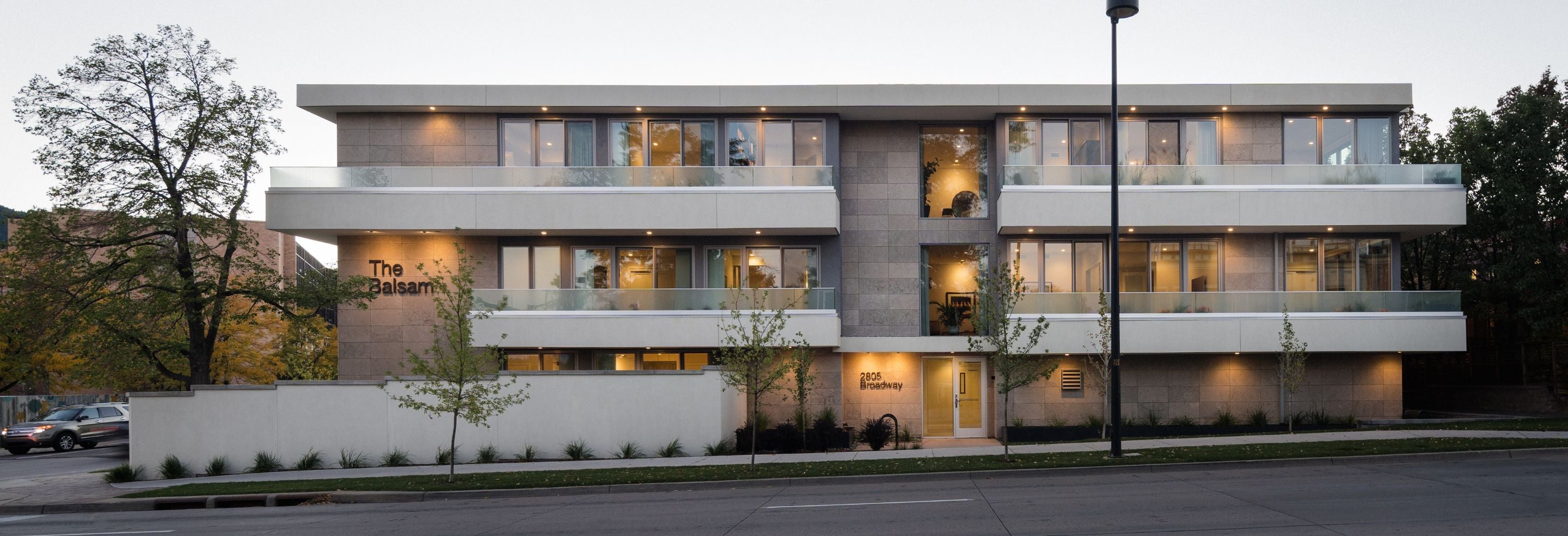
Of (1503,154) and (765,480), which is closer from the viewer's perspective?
(765,480)

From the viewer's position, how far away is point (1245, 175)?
2389 centimetres

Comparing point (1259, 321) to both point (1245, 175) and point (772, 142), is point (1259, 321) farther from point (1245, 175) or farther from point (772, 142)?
point (772, 142)

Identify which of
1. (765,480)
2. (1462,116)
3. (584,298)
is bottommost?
(765,480)

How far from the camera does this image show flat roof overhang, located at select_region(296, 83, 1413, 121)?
2406cm

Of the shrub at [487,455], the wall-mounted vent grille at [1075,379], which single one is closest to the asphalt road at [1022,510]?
the shrub at [487,455]

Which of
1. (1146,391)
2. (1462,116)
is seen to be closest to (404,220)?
(1146,391)

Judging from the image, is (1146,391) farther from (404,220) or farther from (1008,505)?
(404,220)

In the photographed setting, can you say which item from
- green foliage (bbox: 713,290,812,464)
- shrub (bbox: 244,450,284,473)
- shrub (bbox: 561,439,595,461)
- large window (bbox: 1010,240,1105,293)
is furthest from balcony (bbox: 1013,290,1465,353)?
shrub (bbox: 244,450,284,473)

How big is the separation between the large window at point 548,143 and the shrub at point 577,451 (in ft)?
25.7

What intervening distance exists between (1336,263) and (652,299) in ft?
60.1

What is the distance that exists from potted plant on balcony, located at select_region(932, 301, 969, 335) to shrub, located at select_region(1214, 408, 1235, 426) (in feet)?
23.4

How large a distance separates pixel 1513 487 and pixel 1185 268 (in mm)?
12679

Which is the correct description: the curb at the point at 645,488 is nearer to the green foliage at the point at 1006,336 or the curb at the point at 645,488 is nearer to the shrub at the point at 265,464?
the green foliage at the point at 1006,336

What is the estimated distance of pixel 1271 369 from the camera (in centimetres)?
2502
